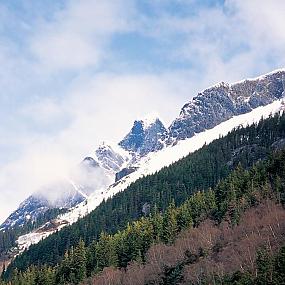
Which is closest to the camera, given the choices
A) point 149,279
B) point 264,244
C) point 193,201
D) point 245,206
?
point 264,244

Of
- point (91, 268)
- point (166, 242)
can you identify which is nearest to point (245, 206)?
point (166, 242)

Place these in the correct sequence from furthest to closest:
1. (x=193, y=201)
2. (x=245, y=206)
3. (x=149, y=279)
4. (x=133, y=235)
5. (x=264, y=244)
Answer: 1. (x=193, y=201)
2. (x=133, y=235)
3. (x=245, y=206)
4. (x=149, y=279)
5. (x=264, y=244)

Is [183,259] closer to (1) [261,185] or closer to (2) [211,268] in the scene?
(2) [211,268]

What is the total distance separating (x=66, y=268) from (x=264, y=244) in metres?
62.5

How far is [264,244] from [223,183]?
6090 centimetres

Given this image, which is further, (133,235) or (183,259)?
(133,235)

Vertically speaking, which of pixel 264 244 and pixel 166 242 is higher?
pixel 166 242

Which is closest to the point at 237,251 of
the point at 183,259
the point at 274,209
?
the point at 183,259

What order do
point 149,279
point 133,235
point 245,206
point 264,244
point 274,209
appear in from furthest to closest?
point 133,235 → point 245,206 → point 274,209 → point 149,279 → point 264,244

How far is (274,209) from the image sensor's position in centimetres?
12562

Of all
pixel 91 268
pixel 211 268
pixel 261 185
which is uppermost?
pixel 261 185

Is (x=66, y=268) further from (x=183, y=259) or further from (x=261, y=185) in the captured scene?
(x=261, y=185)

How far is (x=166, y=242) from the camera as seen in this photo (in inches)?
5433

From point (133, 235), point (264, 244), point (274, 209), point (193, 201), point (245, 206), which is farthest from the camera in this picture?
point (193, 201)
